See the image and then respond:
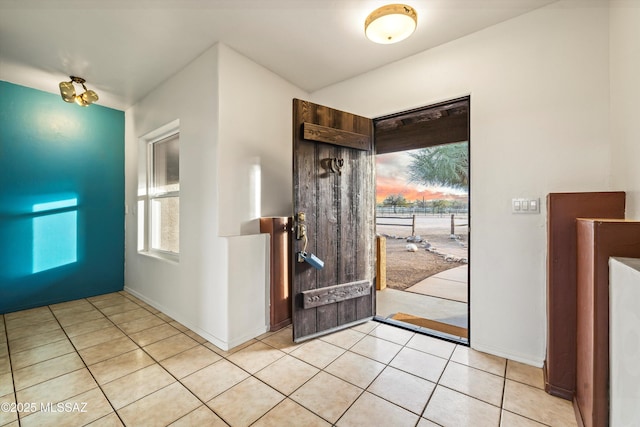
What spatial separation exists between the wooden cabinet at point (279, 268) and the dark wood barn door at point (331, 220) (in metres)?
0.34

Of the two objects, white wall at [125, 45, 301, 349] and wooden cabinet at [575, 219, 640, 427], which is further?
white wall at [125, 45, 301, 349]

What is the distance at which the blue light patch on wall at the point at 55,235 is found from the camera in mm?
3117

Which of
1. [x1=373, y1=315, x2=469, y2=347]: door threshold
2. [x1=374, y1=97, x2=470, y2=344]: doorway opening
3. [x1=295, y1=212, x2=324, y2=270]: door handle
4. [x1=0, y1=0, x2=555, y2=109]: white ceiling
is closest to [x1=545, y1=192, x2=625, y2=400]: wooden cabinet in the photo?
[x1=373, y1=315, x2=469, y2=347]: door threshold

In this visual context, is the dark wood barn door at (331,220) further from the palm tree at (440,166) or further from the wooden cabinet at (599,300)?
the palm tree at (440,166)

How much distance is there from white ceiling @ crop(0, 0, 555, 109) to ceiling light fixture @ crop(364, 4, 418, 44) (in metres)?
0.09

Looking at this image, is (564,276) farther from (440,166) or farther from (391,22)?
(440,166)

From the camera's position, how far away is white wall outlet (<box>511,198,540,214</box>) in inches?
74.1

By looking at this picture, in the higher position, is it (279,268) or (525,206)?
(525,206)

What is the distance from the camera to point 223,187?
7.47 ft

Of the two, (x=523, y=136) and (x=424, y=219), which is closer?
(x=523, y=136)

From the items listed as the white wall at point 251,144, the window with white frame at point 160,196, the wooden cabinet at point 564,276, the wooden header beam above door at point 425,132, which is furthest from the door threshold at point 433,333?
the window with white frame at point 160,196

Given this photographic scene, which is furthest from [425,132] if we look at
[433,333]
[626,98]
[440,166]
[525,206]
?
[433,333]

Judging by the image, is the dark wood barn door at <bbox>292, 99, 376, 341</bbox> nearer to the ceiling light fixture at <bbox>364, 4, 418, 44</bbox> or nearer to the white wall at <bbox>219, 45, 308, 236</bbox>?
the white wall at <bbox>219, 45, 308, 236</bbox>

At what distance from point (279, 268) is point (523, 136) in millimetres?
2337
